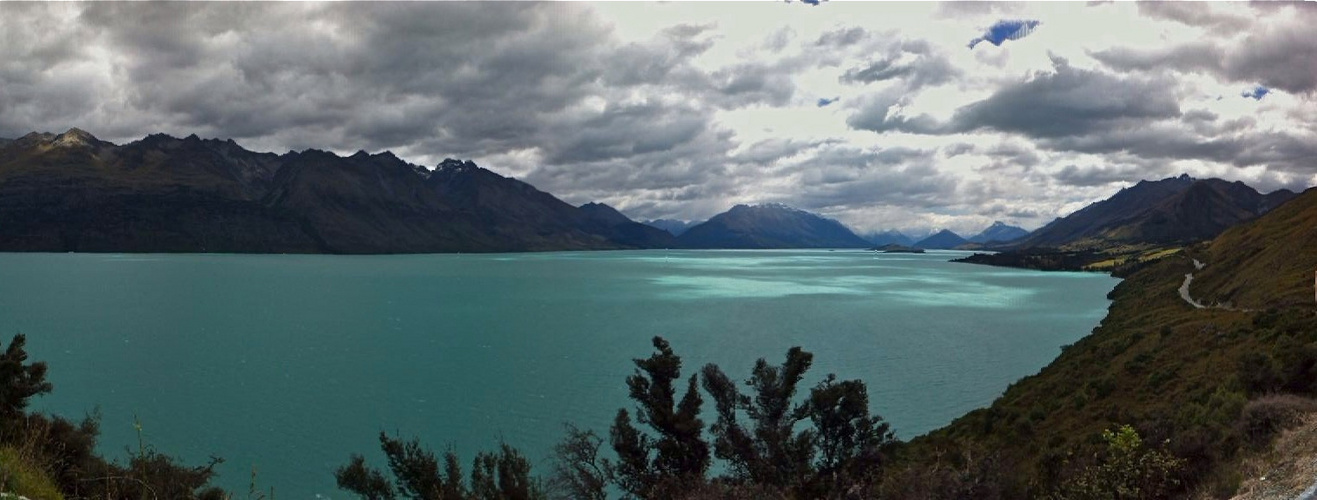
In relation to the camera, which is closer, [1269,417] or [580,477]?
[1269,417]

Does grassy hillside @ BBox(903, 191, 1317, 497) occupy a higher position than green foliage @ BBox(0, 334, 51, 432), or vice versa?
green foliage @ BBox(0, 334, 51, 432)

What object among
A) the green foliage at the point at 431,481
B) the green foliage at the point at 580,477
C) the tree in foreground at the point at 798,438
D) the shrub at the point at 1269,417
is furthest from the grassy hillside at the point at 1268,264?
the green foliage at the point at 431,481

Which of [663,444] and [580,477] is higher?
[663,444]

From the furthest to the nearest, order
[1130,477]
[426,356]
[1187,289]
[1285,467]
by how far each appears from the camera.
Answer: [1187,289]
[426,356]
[1130,477]
[1285,467]

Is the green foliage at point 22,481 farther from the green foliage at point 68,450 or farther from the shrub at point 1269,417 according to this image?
the shrub at point 1269,417

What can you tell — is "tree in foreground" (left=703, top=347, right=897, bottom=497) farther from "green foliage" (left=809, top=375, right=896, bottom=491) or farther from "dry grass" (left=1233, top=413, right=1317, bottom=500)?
"dry grass" (left=1233, top=413, right=1317, bottom=500)

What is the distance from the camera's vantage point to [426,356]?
81.6 meters

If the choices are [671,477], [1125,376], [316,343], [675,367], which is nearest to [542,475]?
[675,367]

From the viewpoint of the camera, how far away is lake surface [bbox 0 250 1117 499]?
4956cm

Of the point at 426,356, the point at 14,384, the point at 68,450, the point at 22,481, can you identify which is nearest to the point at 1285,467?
the point at 22,481

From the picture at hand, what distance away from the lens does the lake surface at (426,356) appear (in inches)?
1951

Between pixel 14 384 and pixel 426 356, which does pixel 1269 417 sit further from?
pixel 426 356

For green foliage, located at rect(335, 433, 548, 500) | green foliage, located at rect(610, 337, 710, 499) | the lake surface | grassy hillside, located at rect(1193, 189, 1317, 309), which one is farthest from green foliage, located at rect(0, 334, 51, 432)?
grassy hillside, located at rect(1193, 189, 1317, 309)

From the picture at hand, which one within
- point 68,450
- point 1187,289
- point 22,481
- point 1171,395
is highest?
point 22,481
